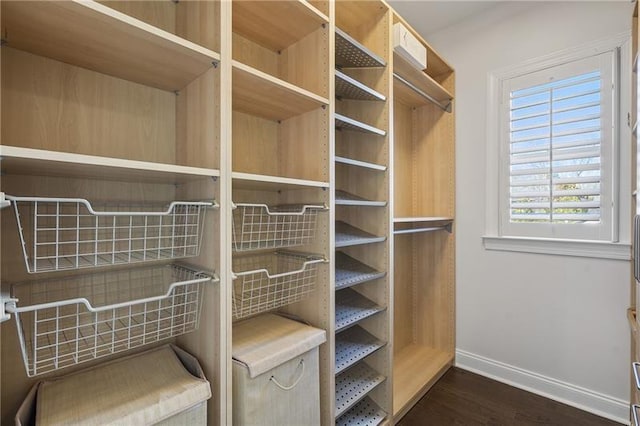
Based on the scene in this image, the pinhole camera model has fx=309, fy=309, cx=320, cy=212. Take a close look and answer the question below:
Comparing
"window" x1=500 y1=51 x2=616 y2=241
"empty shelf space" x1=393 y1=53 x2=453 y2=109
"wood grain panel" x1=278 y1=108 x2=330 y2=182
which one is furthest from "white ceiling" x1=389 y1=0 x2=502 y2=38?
"wood grain panel" x1=278 y1=108 x2=330 y2=182

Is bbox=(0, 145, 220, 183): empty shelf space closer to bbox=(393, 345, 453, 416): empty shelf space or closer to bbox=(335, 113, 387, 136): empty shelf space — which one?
bbox=(335, 113, 387, 136): empty shelf space

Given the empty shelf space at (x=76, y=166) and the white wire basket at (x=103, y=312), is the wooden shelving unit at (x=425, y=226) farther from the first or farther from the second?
the empty shelf space at (x=76, y=166)

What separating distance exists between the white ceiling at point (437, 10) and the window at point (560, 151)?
64 centimetres

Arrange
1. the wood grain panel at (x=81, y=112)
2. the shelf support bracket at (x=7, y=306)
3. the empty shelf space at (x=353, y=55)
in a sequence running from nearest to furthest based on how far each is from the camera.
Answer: the shelf support bracket at (x=7, y=306) < the wood grain panel at (x=81, y=112) < the empty shelf space at (x=353, y=55)

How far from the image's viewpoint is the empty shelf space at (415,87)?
6.75ft

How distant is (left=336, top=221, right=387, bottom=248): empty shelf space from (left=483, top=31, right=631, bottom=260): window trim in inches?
44.4

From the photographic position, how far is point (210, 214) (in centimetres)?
109

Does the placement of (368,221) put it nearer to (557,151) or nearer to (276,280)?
(276,280)


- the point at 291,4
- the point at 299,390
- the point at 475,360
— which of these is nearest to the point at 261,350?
the point at 299,390

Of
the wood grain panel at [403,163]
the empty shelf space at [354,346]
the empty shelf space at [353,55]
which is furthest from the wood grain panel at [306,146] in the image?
the wood grain panel at [403,163]

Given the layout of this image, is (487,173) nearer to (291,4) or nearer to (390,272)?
(390,272)

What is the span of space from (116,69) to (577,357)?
2952 mm

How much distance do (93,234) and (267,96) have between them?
33.5 inches

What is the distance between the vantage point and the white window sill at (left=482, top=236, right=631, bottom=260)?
6.04 feet
